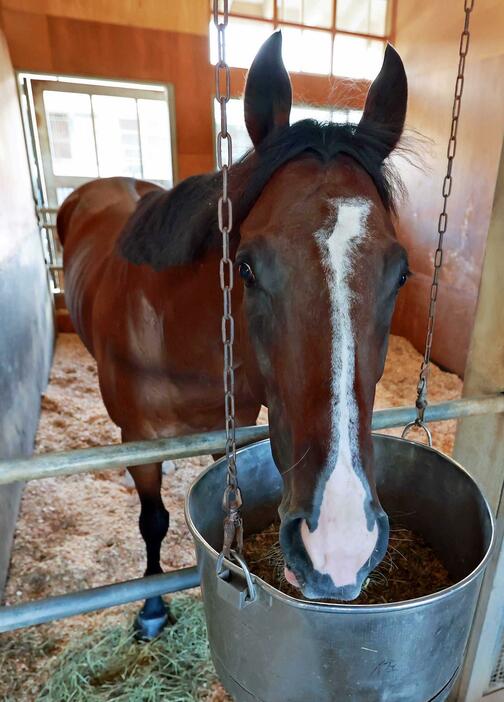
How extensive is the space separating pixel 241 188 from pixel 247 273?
0.77 feet

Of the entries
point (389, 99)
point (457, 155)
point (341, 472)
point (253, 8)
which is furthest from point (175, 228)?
point (253, 8)

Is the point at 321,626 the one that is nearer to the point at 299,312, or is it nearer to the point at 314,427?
the point at 314,427

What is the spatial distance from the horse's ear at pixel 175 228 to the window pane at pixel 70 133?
348cm

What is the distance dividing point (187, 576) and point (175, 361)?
614 mm

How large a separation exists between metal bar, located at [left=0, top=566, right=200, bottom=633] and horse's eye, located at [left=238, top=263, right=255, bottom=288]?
1.91 ft

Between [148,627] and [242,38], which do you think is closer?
[148,627]

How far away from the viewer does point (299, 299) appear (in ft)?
2.25

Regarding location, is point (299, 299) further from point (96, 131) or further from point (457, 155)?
point (96, 131)

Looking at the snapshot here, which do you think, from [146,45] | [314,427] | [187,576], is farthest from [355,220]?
[146,45]

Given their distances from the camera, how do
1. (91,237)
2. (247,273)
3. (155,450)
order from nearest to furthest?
(247,273) < (155,450) < (91,237)

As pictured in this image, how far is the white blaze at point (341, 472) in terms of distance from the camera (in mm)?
592

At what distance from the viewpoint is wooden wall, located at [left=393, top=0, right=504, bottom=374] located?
3.39 meters

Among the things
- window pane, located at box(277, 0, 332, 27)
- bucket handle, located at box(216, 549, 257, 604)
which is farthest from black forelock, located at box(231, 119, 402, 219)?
window pane, located at box(277, 0, 332, 27)

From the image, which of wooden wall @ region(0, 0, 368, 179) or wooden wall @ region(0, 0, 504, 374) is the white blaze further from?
wooden wall @ region(0, 0, 368, 179)
